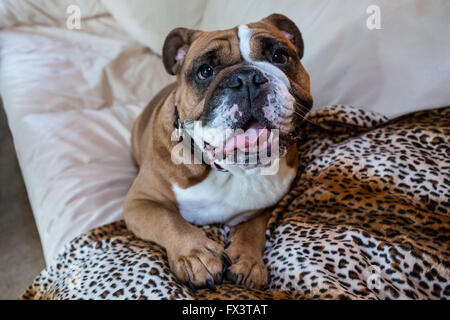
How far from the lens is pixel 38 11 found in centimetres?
257

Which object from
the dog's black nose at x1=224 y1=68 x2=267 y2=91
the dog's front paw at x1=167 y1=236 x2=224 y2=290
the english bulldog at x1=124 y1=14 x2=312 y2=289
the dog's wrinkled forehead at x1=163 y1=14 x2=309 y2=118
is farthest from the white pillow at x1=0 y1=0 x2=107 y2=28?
the dog's front paw at x1=167 y1=236 x2=224 y2=290

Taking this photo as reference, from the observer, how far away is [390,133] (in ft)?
4.66

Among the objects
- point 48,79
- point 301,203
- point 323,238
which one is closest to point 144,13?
point 48,79

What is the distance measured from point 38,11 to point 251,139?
88.0 inches

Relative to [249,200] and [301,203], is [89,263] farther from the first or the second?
[301,203]

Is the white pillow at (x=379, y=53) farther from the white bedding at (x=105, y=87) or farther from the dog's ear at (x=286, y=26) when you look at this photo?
the dog's ear at (x=286, y=26)

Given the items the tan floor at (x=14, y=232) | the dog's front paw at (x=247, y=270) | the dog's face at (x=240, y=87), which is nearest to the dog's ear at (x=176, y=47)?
the dog's face at (x=240, y=87)

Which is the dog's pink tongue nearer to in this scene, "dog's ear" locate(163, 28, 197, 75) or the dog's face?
the dog's face

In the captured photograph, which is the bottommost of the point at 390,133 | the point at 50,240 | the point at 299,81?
the point at 50,240

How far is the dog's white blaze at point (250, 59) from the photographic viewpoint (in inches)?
46.3

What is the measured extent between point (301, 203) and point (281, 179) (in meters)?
0.13

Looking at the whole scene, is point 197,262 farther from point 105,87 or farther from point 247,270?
point 105,87

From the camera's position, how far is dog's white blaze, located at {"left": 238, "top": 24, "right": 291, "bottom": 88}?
46.3 inches
